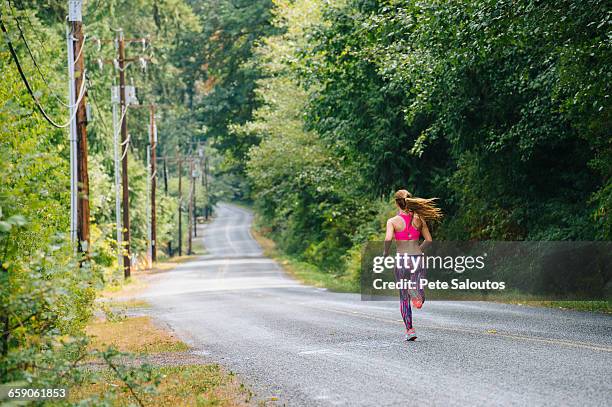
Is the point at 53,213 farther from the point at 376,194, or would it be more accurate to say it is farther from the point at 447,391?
the point at 376,194

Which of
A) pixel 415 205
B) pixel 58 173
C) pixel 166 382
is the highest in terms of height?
pixel 58 173

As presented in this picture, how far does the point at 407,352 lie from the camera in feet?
41.3

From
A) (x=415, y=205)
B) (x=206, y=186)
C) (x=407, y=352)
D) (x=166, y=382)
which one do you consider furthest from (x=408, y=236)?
(x=206, y=186)

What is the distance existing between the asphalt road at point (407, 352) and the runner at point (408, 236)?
543mm

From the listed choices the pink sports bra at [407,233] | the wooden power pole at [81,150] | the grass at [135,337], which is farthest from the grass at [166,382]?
the wooden power pole at [81,150]

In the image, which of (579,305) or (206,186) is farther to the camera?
(206,186)

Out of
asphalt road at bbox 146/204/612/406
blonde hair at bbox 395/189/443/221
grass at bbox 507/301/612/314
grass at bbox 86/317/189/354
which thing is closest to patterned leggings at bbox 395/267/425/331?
asphalt road at bbox 146/204/612/406

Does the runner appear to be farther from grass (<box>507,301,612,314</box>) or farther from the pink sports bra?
grass (<box>507,301,612,314</box>)

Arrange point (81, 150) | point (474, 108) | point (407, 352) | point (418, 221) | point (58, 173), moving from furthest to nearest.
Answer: point (81, 150), point (474, 108), point (58, 173), point (418, 221), point (407, 352)

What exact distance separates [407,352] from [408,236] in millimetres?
1924

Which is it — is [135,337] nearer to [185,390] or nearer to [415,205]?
[415,205]

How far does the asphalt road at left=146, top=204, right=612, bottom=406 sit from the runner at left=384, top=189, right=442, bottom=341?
543mm

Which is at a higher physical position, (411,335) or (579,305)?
(411,335)

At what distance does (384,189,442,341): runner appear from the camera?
13688mm
